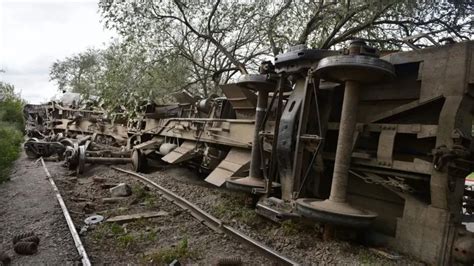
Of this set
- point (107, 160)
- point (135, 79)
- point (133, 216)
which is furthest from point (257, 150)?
point (135, 79)

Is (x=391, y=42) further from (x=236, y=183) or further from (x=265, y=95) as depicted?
(x=236, y=183)

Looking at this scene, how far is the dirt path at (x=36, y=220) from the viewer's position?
4445 mm

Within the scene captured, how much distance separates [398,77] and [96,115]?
1612 centimetres

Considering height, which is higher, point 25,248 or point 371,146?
point 371,146

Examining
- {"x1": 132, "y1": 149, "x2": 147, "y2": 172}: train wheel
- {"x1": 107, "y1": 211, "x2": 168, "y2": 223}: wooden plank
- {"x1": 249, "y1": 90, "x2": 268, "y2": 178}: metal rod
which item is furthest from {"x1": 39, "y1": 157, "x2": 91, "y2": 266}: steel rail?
{"x1": 132, "y1": 149, "x2": 147, "y2": 172}: train wheel

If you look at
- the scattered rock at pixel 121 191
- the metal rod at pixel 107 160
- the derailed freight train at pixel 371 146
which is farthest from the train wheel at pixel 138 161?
the derailed freight train at pixel 371 146

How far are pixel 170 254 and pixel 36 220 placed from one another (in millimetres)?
3025

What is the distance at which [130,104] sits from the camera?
46.8 feet

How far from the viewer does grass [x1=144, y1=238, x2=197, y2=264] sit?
14.1 feet

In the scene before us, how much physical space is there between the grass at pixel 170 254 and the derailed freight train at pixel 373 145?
1312 millimetres

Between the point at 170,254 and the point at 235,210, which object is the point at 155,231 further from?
the point at 235,210

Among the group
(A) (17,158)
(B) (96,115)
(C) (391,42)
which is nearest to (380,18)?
(C) (391,42)

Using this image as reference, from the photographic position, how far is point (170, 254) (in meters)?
4.39

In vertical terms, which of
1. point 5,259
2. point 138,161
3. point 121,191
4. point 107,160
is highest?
point 138,161
